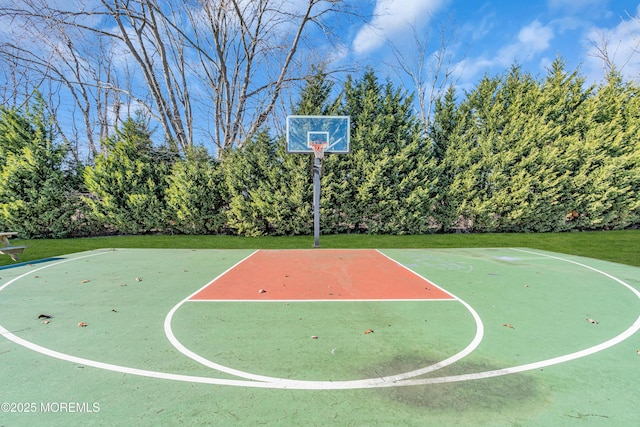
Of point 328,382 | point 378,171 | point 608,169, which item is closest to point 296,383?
point 328,382

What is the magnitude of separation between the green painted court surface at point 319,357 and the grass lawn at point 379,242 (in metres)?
4.72

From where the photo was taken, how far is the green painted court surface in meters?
1.92

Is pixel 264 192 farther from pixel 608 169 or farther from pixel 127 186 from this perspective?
pixel 608 169

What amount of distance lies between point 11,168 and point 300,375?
567 inches

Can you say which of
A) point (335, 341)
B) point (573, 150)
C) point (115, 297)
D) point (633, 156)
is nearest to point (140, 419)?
point (335, 341)

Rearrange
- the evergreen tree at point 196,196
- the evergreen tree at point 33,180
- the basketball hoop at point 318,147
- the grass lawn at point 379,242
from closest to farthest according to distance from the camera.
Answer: the grass lawn at point 379,242 → the basketball hoop at point 318,147 → the evergreen tree at point 33,180 → the evergreen tree at point 196,196

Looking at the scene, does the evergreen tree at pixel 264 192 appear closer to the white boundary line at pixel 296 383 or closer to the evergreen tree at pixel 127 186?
the evergreen tree at pixel 127 186

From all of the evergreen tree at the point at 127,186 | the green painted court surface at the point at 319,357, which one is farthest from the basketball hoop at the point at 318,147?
the evergreen tree at the point at 127,186

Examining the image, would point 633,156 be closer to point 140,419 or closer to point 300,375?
point 300,375

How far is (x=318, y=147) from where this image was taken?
995cm

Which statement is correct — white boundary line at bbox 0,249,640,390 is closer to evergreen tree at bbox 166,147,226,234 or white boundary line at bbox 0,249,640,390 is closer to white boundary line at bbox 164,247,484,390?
white boundary line at bbox 164,247,484,390

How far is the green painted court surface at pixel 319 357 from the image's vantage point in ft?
6.30

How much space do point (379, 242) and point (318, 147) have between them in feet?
12.7

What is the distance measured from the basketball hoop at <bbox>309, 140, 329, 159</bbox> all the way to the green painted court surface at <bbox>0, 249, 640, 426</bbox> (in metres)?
6.08
